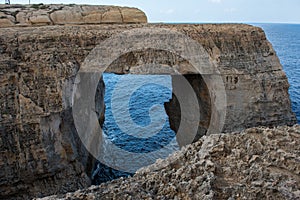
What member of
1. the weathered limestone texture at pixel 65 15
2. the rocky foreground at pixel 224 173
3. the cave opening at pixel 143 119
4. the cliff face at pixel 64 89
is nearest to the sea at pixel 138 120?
the cave opening at pixel 143 119

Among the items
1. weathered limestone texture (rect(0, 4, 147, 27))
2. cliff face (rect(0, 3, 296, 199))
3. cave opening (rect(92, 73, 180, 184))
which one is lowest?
cave opening (rect(92, 73, 180, 184))

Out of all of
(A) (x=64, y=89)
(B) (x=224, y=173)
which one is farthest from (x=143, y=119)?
(B) (x=224, y=173)

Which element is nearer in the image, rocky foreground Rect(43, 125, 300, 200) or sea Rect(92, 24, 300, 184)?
rocky foreground Rect(43, 125, 300, 200)

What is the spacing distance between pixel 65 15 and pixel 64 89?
278 inches

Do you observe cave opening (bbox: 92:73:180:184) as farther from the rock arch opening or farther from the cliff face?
the cliff face

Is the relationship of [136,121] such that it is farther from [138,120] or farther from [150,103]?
[150,103]

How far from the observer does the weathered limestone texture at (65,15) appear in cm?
1770

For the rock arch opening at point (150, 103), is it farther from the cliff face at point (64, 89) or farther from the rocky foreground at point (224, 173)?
the rocky foreground at point (224, 173)

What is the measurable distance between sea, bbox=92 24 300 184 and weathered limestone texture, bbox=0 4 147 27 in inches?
360

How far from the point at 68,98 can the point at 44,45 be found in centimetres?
265

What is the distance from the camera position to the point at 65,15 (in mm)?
18453

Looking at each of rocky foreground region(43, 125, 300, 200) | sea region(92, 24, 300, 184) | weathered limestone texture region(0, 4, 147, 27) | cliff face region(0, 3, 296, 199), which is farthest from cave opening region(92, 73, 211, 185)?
rocky foreground region(43, 125, 300, 200)

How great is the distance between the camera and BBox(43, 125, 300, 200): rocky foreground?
4574 millimetres

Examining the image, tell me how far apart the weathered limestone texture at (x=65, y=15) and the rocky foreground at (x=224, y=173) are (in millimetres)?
14656
